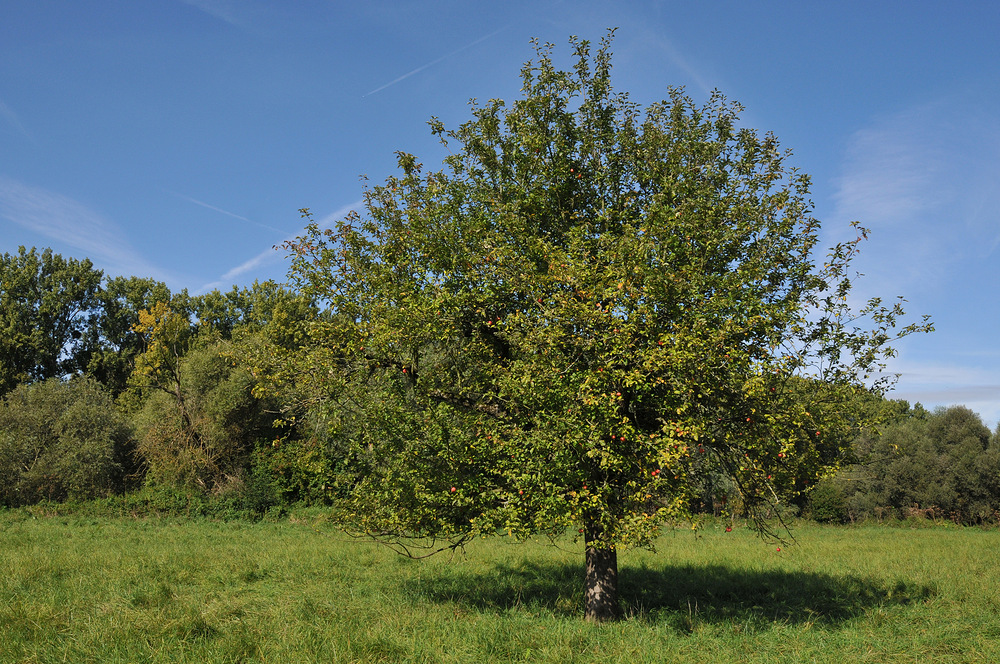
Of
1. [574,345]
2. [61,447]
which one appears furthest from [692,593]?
[61,447]

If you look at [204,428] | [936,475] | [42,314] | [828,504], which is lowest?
[828,504]

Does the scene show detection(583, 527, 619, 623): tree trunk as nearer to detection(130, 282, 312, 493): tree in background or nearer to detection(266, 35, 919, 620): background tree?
detection(266, 35, 919, 620): background tree

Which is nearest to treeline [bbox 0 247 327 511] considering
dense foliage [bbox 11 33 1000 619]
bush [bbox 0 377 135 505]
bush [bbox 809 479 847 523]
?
bush [bbox 0 377 135 505]

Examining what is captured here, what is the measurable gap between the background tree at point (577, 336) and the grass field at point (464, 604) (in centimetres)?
177

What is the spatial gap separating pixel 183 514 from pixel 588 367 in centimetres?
3088

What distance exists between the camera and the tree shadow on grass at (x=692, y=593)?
12961 millimetres

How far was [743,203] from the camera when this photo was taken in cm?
1180

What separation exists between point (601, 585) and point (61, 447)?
35.6 m

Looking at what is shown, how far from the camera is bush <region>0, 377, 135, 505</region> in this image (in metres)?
33.3

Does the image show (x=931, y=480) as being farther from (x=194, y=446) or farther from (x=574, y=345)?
(x=194, y=446)

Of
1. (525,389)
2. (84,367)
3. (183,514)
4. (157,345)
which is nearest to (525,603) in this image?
(525,389)

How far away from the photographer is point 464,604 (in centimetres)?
1318

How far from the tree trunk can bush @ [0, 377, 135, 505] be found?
33290mm

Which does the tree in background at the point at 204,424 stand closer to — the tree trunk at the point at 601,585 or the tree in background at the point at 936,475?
the tree trunk at the point at 601,585
